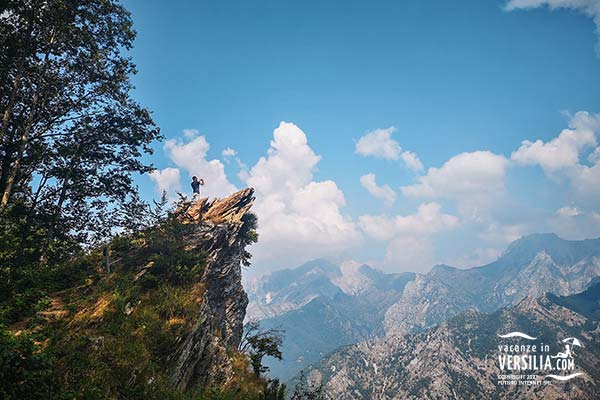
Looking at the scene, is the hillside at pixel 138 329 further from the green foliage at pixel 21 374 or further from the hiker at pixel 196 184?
the hiker at pixel 196 184

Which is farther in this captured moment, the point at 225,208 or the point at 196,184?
the point at 225,208

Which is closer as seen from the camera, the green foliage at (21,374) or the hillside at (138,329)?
the green foliage at (21,374)

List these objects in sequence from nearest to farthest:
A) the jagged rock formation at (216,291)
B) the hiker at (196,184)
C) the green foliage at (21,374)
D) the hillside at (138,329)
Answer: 1. the green foliage at (21,374)
2. the hillside at (138,329)
3. the jagged rock formation at (216,291)
4. the hiker at (196,184)

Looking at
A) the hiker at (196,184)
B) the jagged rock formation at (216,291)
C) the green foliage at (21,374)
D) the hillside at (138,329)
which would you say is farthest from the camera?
the hiker at (196,184)

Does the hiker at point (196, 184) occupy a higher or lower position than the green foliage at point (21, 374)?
higher

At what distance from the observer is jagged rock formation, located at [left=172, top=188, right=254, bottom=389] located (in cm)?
1980

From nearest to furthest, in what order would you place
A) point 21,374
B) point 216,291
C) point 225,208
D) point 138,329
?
point 21,374 < point 138,329 < point 216,291 < point 225,208

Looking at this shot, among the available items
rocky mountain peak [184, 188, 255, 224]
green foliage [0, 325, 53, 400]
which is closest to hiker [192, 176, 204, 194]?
rocky mountain peak [184, 188, 255, 224]

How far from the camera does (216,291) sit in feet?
134

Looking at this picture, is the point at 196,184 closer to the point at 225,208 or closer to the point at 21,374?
the point at 225,208

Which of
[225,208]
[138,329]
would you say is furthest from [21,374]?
[225,208]

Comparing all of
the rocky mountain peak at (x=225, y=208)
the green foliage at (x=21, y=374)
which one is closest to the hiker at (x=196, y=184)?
the rocky mountain peak at (x=225, y=208)

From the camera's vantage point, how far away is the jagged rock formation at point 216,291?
19.8 metres

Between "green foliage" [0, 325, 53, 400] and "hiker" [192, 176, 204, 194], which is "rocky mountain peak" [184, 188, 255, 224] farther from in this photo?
"green foliage" [0, 325, 53, 400]
